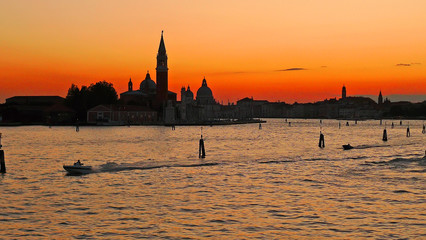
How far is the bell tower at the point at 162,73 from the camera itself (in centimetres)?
14400

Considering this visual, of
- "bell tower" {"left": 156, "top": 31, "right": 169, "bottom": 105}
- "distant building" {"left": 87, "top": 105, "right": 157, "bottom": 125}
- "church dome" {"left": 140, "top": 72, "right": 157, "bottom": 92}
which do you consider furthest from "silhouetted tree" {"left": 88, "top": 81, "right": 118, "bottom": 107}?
"church dome" {"left": 140, "top": 72, "right": 157, "bottom": 92}

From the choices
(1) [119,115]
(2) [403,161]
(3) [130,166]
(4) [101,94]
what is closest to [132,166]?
(3) [130,166]

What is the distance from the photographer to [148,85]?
172625 millimetres

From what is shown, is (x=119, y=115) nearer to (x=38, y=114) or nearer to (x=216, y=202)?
(x=38, y=114)

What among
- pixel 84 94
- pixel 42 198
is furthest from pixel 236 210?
pixel 84 94

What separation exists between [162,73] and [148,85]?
95.5 ft

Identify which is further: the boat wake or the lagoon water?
the boat wake

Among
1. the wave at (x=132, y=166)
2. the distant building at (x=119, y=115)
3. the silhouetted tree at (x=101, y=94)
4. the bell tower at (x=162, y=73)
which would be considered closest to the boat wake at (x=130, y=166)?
the wave at (x=132, y=166)

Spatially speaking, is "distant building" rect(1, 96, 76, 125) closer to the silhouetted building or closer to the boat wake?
the silhouetted building

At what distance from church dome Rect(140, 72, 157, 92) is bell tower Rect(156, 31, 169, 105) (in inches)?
978

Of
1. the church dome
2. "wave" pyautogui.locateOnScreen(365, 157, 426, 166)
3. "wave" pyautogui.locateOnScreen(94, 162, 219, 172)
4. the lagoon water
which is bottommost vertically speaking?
the lagoon water

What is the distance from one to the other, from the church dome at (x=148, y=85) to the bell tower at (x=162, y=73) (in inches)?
978

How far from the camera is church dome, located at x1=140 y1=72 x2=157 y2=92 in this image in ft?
562

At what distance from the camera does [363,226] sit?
1570cm
